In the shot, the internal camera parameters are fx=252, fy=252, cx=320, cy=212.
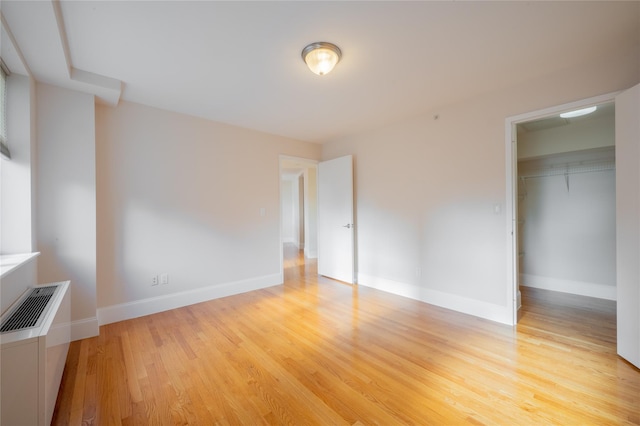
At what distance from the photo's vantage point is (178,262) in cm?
324

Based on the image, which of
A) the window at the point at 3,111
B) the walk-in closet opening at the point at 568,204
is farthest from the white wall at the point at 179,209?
the walk-in closet opening at the point at 568,204

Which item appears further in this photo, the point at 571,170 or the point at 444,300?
the point at 571,170

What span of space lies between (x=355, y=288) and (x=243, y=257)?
1801 millimetres

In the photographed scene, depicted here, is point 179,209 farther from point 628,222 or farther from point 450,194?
point 628,222

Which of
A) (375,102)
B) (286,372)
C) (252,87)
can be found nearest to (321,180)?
(375,102)

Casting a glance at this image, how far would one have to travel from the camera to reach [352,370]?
1.93 m

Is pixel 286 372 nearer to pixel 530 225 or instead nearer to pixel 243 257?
pixel 243 257

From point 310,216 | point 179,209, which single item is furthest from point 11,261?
point 310,216

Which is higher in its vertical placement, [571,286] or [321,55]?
[321,55]

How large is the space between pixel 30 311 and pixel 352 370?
2203 millimetres

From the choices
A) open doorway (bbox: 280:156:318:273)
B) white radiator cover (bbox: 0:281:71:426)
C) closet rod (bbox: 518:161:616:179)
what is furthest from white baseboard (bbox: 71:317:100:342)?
closet rod (bbox: 518:161:616:179)

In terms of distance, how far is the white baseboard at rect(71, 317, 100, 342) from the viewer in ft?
8.05

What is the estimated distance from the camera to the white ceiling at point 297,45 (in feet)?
5.25

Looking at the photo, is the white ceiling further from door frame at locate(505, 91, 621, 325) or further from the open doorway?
the open doorway
